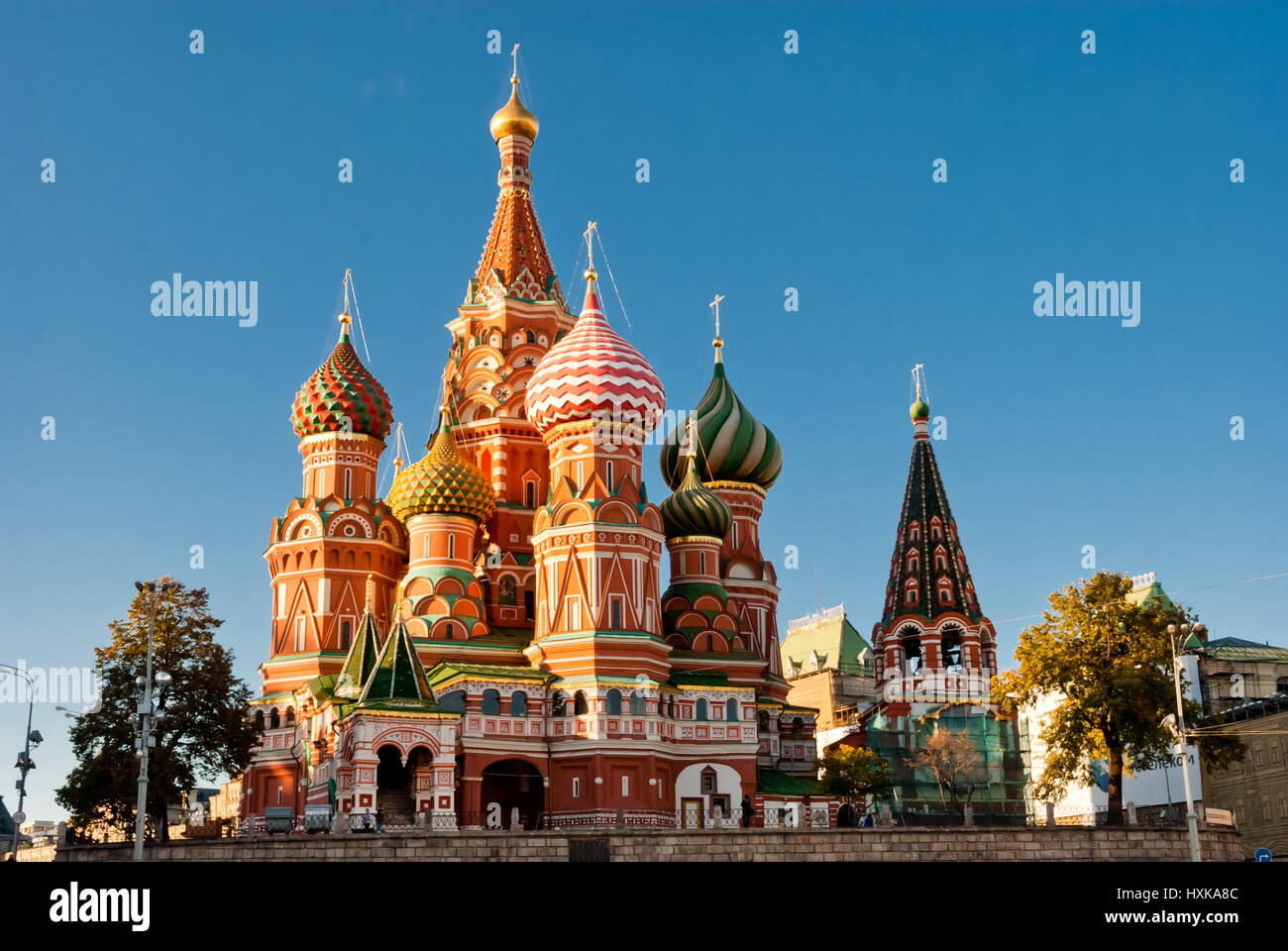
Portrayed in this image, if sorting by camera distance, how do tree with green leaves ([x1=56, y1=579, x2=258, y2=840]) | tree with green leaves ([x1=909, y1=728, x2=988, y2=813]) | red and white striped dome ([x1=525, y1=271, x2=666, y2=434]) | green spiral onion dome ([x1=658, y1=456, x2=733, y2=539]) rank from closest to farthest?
1. tree with green leaves ([x1=56, y1=579, x2=258, y2=840])
2. red and white striped dome ([x1=525, y1=271, x2=666, y2=434])
3. tree with green leaves ([x1=909, y1=728, x2=988, y2=813])
4. green spiral onion dome ([x1=658, y1=456, x2=733, y2=539])

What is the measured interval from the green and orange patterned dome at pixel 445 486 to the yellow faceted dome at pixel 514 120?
54.5 ft

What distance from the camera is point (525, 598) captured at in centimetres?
6062

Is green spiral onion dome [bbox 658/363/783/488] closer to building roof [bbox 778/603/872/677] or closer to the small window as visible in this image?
the small window

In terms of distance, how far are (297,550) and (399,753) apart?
14.2 metres

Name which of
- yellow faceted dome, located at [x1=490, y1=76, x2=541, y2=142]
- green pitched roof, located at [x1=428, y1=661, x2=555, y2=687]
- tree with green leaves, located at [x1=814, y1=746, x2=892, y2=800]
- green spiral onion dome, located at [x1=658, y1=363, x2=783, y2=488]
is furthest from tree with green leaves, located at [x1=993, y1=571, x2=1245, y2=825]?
yellow faceted dome, located at [x1=490, y1=76, x2=541, y2=142]

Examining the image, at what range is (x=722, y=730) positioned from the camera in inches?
2147

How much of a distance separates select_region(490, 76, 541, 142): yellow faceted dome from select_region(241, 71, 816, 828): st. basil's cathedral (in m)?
0.10

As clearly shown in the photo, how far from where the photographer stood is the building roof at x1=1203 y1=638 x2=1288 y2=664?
6944 cm

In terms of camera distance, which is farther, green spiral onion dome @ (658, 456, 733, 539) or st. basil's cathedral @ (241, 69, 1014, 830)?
green spiral onion dome @ (658, 456, 733, 539)

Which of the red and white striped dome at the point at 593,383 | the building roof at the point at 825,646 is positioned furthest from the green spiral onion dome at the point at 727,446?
the building roof at the point at 825,646

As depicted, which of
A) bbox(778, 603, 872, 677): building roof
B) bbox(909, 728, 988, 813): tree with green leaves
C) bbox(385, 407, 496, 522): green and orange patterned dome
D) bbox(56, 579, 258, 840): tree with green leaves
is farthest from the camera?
bbox(778, 603, 872, 677): building roof

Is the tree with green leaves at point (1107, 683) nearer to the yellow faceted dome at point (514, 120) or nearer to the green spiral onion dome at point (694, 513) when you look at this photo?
the green spiral onion dome at point (694, 513)
